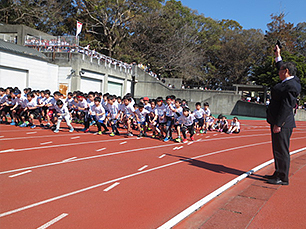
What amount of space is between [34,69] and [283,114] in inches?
826

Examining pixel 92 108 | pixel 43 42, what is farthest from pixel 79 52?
pixel 92 108

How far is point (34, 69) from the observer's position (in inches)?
866

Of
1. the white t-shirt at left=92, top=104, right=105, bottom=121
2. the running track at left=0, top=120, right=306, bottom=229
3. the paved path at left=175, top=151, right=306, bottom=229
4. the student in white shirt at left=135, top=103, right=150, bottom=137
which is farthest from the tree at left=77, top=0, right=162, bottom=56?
the paved path at left=175, top=151, right=306, bottom=229

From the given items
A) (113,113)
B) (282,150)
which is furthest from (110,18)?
(282,150)

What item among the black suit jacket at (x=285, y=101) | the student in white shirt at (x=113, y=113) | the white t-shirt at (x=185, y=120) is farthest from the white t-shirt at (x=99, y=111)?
the black suit jacket at (x=285, y=101)

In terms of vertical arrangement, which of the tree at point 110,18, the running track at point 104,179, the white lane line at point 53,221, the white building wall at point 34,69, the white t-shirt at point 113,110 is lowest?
the white lane line at point 53,221

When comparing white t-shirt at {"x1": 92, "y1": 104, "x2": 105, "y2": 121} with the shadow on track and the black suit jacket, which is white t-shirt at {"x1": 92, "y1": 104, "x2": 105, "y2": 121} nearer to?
the shadow on track

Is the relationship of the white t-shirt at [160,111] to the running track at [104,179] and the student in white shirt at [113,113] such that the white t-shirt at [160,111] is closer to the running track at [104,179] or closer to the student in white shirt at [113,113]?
the running track at [104,179]

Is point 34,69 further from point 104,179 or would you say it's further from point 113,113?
point 104,179

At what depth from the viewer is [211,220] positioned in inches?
159

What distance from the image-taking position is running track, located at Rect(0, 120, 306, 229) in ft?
13.5

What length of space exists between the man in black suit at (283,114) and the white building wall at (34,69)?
19.4 meters

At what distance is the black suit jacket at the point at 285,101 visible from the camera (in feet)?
17.1

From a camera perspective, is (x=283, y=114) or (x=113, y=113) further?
(x=113, y=113)
